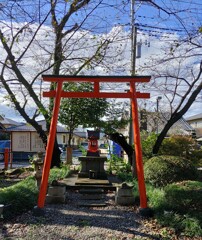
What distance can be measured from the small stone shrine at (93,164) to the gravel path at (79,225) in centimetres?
344

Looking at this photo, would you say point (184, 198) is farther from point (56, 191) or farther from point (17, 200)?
point (17, 200)

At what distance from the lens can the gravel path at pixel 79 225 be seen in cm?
546

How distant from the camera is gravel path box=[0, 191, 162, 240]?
5.46m

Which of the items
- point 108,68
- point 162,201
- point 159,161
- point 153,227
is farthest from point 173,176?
point 108,68

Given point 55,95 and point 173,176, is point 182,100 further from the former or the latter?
point 55,95

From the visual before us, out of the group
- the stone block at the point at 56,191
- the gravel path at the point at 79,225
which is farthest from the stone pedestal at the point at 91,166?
the gravel path at the point at 79,225

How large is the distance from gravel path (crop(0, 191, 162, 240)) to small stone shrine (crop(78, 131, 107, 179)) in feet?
11.3

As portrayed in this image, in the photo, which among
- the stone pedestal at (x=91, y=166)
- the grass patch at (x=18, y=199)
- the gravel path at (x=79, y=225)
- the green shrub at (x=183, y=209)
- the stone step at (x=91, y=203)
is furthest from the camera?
the stone pedestal at (x=91, y=166)

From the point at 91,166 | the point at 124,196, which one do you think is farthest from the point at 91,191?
the point at 91,166

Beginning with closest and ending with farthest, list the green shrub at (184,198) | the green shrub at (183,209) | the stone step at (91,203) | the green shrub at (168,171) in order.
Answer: the green shrub at (183,209) → the green shrub at (184,198) → the stone step at (91,203) → the green shrub at (168,171)

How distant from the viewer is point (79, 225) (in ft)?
19.9

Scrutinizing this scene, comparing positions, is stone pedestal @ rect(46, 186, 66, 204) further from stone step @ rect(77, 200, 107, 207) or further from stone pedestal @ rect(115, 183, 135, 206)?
stone pedestal @ rect(115, 183, 135, 206)

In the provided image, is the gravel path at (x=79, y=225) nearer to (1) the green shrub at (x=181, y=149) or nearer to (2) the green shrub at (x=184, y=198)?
(2) the green shrub at (x=184, y=198)

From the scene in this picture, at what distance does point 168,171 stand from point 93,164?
299cm
